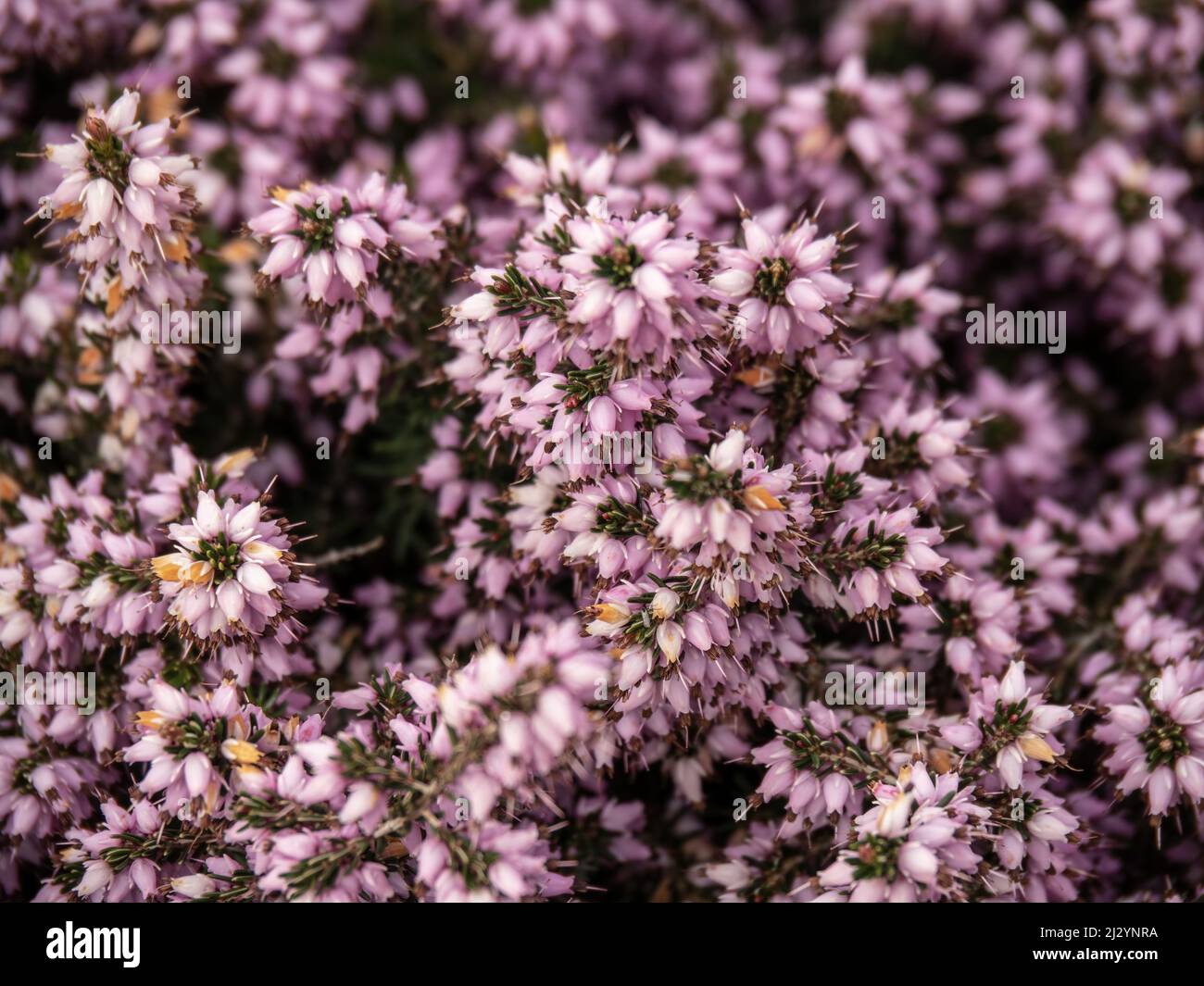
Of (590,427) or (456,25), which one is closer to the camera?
(590,427)

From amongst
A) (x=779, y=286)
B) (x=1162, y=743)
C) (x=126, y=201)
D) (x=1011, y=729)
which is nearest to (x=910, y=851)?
(x=1011, y=729)

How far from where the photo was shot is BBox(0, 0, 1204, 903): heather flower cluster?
260 centimetres

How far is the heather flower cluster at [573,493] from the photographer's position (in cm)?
260

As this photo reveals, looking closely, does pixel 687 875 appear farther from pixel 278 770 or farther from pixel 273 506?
pixel 273 506

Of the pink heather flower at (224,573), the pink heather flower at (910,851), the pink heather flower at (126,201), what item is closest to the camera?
the pink heather flower at (910,851)

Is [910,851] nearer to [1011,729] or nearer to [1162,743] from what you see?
[1011,729]

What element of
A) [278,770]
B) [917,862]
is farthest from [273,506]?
[917,862]

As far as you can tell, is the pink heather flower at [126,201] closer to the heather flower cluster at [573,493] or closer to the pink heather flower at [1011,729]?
the heather flower cluster at [573,493]

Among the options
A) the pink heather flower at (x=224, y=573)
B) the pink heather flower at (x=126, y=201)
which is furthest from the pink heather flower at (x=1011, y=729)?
the pink heather flower at (x=126, y=201)

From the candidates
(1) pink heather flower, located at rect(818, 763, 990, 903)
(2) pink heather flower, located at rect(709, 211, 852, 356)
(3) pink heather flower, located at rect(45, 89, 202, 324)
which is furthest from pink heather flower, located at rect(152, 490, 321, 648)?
(1) pink heather flower, located at rect(818, 763, 990, 903)

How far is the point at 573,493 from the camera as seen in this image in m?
2.73

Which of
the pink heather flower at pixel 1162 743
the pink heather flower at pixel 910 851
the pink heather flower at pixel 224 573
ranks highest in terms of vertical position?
the pink heather flower at pixel 224 573
